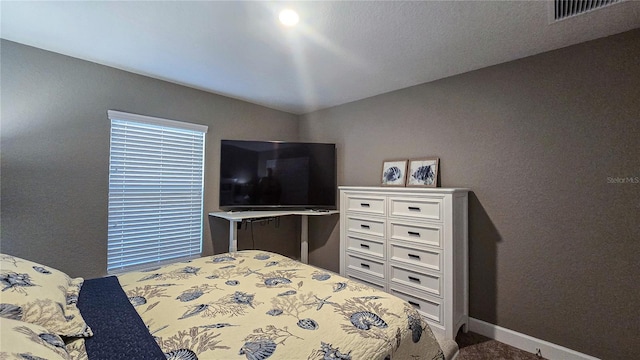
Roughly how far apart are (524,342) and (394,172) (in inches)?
69.3

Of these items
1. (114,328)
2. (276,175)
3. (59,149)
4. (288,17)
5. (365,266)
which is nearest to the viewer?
(114,328)

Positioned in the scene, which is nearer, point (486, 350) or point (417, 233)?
point (486, 350)

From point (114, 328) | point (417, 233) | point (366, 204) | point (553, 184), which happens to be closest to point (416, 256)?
point (417, 233)

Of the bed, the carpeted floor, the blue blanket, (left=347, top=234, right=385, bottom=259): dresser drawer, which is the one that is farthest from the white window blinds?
the carpeted floor

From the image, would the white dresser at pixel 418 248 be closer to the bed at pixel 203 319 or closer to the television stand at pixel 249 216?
the television stand at pixel 249 216

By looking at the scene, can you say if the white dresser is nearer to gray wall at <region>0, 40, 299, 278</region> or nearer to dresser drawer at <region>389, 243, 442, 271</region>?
dresser drawer at <region>389, 243, 442, 271</region>

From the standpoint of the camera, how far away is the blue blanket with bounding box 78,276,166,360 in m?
0.85

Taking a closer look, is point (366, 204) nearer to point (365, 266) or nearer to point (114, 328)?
point (365, 266)

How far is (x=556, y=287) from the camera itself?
197cm

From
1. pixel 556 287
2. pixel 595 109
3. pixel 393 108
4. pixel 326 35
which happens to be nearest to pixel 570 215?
pixel 556 287

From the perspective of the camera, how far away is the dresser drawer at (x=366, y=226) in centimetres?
253

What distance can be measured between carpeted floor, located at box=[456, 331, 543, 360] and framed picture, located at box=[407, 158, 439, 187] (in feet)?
4.38

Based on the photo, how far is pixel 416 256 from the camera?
2.27 metres

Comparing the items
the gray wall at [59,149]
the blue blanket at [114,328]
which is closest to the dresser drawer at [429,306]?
the blue blanket at [114,328]
